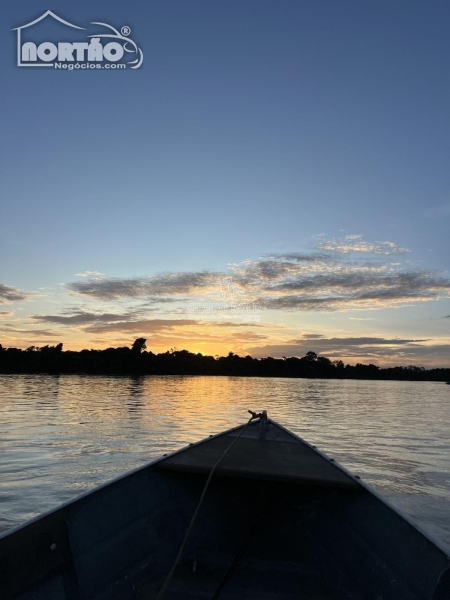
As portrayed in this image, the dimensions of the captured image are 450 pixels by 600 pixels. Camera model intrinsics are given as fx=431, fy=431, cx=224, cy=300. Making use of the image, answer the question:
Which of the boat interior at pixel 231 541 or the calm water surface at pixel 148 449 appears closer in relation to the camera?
the boat interior at pixel 231 541

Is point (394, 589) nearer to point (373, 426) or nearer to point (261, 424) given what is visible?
point (261, 424)

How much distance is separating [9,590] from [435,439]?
20071mm

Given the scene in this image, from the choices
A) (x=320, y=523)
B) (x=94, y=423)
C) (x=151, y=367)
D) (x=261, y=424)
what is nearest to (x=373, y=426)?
(x=94, y=423)

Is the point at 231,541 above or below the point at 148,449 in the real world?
above

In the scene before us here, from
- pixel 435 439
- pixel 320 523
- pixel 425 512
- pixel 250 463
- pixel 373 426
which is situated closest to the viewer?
pixel 320 523

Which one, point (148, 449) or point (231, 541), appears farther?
point (148, 449)

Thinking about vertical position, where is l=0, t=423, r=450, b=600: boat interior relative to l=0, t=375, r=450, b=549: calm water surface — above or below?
above

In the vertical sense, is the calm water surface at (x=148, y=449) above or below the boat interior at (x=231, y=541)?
below

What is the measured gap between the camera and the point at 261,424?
7.42 m

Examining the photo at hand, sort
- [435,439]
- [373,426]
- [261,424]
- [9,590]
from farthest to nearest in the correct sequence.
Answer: [373,426]
[435,439]
[261,424]
[9,590]

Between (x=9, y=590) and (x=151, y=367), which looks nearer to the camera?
Result: (x=9, y=590)

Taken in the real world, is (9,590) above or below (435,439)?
above

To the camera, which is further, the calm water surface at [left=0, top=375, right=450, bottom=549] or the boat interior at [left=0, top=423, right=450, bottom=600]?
the calm water surface at [left=0, top=375, right=450, bottom=549]

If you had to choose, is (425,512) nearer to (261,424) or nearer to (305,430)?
(261,424)
